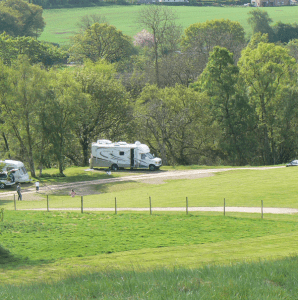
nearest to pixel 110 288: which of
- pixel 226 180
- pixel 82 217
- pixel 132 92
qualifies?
pixel 82 217

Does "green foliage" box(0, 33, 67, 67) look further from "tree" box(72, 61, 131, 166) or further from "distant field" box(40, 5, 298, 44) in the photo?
"distant field" box(40, 5, 298, 44)

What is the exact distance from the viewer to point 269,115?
6594 centimetres

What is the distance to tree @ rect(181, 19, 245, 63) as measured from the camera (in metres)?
93.1

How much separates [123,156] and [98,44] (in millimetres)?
49994

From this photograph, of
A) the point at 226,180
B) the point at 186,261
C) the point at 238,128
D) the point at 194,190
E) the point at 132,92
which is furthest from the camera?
the point at 132,92

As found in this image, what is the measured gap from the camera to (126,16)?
172375mm

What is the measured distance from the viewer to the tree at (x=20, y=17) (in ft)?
386

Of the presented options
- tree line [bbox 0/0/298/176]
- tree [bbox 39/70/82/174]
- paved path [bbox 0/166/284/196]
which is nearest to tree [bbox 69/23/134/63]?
tree line [bbox 0/0/298/176]

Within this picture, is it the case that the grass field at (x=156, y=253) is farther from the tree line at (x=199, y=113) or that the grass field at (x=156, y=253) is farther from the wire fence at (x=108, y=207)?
the tree line at (x=199, y=113)

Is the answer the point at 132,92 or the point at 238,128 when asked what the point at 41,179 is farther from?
the point at 132,92

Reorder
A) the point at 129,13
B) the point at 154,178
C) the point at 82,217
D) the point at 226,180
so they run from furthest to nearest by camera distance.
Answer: the point at 129,13 → the point at 154,178 → the point at 226,180 → the point at 82,217

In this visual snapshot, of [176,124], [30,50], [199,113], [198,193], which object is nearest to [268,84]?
[199,113]

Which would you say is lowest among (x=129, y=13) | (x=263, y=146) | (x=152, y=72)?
(x=263, y=146)

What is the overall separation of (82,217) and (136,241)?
744cm
